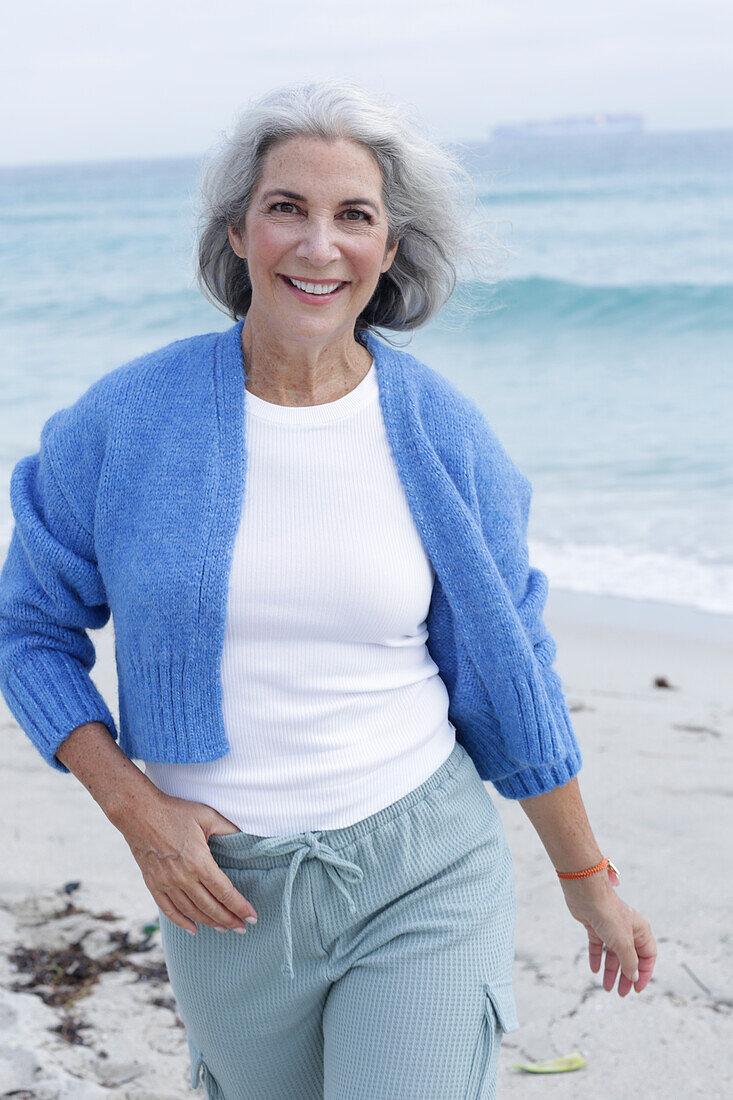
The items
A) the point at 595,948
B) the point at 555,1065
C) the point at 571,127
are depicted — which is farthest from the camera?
the point at 571,127

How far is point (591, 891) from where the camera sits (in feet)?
6.09

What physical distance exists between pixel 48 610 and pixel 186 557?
241mm

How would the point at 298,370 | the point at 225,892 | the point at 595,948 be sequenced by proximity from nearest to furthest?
the point at 225,892
the point at 298,370
the point at 595,948

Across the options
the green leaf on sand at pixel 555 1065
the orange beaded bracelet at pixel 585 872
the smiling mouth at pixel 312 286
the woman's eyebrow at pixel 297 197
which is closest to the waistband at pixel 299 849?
the orange beaded bracelet at pixel 585 872

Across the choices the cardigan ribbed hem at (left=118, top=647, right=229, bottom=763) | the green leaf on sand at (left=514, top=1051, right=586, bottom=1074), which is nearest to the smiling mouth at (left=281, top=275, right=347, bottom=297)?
the cardigan ribbed hem at (left=118, top=647, right=229, bottom=763)

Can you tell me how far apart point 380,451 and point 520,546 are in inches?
10.8

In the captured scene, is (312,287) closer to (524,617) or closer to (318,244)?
(318,244)

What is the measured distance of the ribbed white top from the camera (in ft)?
5.30

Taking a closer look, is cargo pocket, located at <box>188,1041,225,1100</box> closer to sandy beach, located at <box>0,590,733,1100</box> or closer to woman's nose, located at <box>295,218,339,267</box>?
sandy beach, located at <box>0,590,733,1100</box>

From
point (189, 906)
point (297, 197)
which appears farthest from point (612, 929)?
point (297, 197)

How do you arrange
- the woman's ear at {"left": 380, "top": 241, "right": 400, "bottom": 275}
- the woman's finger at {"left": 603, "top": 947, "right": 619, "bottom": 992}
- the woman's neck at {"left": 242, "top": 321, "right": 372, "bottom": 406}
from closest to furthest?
the woman's neck at {"left": 242, "top": 321, "right": 372, "bottom": 406} < the woman's ear at {"left": 380, "top": 241, "right": 400, "bottom": 275} < the woman's finger at {"left": 603, "top": 947, "right": 619, "bottom": 992}

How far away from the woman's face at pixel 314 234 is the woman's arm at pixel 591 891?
2.68 ft

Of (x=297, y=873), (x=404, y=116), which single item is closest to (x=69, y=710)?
(x=297, y=873)

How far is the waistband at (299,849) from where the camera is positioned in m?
1.60
